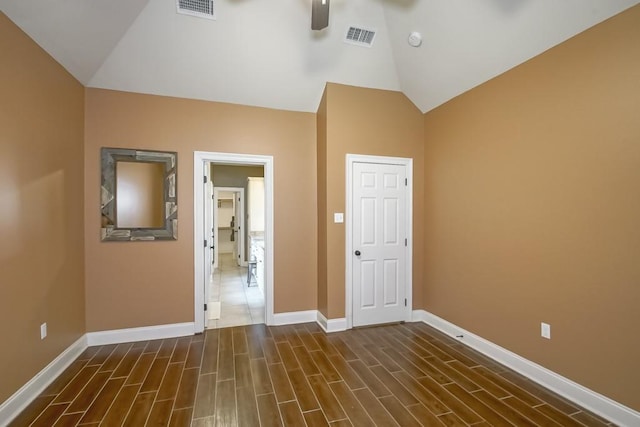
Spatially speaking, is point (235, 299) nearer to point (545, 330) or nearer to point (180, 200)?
point (180, 200)

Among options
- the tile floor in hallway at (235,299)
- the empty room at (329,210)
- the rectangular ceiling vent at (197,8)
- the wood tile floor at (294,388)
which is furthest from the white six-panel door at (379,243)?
the rectangular ceiling vent at (197,8)

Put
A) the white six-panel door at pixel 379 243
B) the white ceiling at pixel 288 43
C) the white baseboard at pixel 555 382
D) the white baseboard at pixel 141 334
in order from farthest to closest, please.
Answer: the white six-panel door at pixel 379 243 → the white baseboard at pixel 141 334 → the white ceiling at pixel 288 43 → the white baseboard at pixel 555 382

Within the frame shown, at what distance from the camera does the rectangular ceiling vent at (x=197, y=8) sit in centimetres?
264

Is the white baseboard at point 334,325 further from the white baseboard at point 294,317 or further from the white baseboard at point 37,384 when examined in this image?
the white baseboard at point 37,384

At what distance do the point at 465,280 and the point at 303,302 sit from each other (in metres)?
2.05

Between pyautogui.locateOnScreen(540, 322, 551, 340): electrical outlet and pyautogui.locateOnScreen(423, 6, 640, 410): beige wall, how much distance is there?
0.11ft

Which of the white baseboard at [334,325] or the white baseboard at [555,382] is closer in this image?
the white baseboard at [555,382]

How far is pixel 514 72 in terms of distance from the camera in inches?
105

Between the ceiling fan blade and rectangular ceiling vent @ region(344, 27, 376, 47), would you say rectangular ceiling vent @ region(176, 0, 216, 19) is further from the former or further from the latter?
rectangular ceiling vent @ region(344, 27, 376, 47)

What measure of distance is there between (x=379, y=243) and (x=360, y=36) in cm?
248

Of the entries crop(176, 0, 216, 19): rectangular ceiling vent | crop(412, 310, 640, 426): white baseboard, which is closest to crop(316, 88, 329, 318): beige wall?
crop(176, 0, 216, 19): rectangular ceiling vent

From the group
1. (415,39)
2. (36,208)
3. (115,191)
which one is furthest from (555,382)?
(115,191)

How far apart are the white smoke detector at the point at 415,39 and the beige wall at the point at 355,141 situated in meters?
0.74

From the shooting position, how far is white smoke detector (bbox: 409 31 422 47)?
296 centimetres
